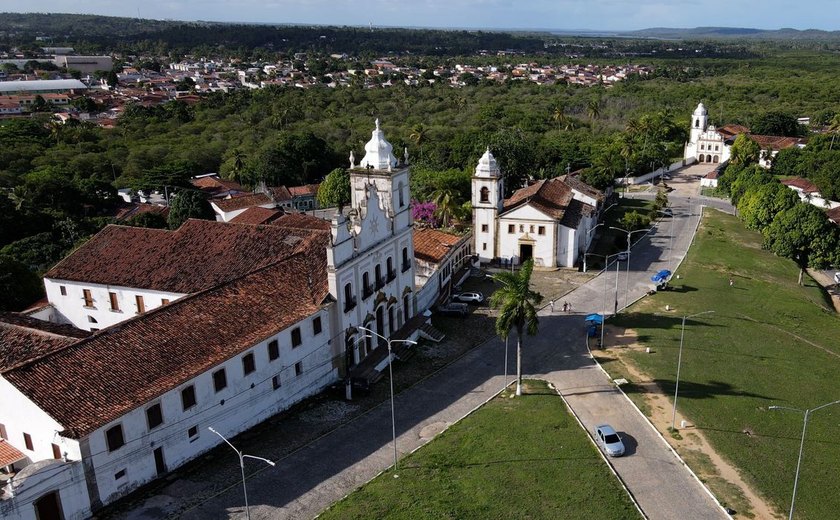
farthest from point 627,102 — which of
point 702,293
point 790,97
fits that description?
point 702,293

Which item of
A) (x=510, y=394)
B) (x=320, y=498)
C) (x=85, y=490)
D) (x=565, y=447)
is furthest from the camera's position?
(x=510, y=394)

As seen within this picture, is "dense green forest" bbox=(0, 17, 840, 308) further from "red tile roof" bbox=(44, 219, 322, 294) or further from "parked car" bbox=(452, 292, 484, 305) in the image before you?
"parked car" bbox=(452, 292, 484, 305)

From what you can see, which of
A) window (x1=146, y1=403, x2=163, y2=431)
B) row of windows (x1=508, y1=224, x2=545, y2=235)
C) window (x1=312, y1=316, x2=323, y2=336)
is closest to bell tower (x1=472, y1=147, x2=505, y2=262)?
row of windows (x1=508, y1=224, x2=545, y2=235)

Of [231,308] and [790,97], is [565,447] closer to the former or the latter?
[231,308]

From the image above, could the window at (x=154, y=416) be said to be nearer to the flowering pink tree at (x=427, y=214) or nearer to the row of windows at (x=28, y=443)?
the row of windows at (x=28, y=443)

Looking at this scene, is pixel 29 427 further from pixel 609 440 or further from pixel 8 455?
pixel 609 440

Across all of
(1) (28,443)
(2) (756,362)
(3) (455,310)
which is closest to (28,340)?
(1) (28,443)

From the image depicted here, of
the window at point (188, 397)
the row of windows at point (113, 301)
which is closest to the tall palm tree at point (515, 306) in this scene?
the window at point (188, 397)
